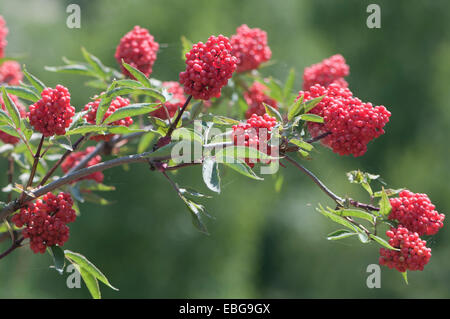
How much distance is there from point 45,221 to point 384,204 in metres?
0.45

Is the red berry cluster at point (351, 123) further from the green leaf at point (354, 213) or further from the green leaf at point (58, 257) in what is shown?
the green leaf at point (58, 257)

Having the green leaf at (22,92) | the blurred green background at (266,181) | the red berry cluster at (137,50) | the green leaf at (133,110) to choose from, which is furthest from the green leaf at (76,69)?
the blurred green background at (266,181)

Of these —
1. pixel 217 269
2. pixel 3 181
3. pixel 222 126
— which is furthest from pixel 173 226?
pixel 222 126

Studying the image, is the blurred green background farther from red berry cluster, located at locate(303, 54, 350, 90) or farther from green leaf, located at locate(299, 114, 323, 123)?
green leaf, located at locate(299, 114, 323, 123)

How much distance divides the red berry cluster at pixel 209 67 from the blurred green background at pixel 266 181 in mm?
2253

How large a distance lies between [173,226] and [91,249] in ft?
2.23

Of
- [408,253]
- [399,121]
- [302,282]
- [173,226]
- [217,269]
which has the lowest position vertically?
[302,282]

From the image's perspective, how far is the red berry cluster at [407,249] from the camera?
0.63 meters

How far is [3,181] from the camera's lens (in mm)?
4195

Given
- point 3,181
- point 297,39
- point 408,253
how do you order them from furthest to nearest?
point 297,39 < point 3,181 < point 408,253

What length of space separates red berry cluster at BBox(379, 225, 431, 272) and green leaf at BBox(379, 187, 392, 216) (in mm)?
24

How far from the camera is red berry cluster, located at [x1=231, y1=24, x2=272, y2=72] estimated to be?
989 mm

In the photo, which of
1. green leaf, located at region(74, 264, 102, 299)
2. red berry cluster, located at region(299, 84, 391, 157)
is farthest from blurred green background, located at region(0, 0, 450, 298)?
red berry cluster, located at region(299, 84, 391, 157)

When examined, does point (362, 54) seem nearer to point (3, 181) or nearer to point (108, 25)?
point (108, 25)
